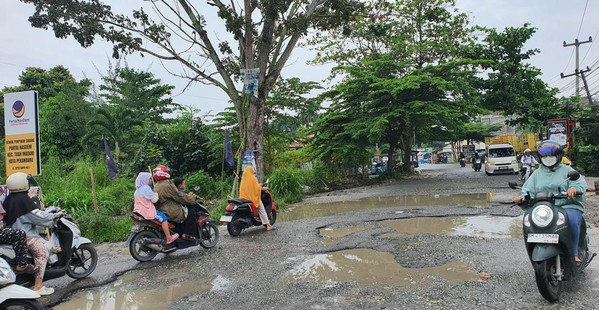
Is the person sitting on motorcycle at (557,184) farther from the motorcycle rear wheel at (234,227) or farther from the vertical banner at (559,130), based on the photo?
the vertical banner at (559,130)

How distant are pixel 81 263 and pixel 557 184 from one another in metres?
5.82

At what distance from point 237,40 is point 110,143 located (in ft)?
29.4

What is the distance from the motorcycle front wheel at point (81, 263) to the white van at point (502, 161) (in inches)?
797

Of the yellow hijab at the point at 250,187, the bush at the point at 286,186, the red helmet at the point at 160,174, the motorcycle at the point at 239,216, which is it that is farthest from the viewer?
the bush at the point at 286,186

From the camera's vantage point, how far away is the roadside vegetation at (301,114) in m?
12.5

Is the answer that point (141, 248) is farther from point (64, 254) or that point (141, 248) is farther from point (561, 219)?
point (561, 219)

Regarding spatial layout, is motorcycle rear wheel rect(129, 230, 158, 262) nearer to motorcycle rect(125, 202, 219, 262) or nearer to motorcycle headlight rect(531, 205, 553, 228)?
motorcycle rect(125, 202, 219, 262)

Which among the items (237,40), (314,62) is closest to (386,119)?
(237,40)

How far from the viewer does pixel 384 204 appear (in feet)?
40.2

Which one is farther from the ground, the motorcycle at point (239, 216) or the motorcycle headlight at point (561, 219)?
the motorcycle headlight at point (561, 219)

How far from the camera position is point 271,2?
10891 millimetres

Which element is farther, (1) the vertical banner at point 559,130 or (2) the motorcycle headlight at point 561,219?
(1) the vertical banner at point 559,130

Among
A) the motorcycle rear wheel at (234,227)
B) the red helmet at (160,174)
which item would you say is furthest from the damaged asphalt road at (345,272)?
the red helmet at (160,174)

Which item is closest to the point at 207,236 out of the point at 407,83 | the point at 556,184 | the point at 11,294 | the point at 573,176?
the point at 11,294
